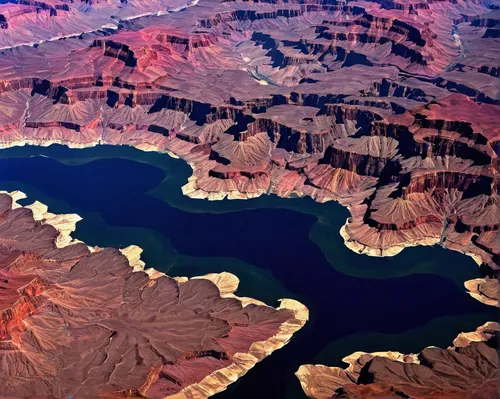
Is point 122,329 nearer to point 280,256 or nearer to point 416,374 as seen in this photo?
point 280,256

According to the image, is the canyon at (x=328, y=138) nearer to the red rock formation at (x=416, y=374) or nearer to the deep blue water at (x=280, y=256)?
the red rock formation at (x=416, y=374)

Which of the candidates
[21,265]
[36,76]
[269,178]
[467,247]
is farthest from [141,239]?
[36,76]

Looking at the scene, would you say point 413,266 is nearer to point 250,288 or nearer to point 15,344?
point 250,288

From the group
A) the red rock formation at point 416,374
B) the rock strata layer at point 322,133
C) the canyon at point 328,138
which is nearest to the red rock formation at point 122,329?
the canyon at point 328,138

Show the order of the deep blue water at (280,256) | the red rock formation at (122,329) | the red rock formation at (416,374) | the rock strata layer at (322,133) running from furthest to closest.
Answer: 1. the rock strata layer at (322,133)
2. the deep blue water at (280,256)
3. the red rock formation at (122,329)
4. the red rock formation at (416,374)

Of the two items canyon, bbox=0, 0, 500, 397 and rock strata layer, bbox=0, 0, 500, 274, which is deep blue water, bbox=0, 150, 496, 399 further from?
rock strata layer, bbox=0, 0, 500, 274

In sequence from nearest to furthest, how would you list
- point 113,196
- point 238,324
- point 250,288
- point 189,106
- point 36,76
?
1. point 238,324
2. point 250,288
3. point 113,196
4. point 189,106
5. point 36,76
